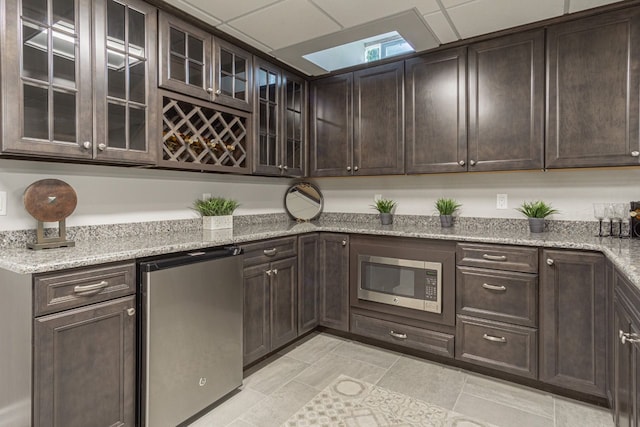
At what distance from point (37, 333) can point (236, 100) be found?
6.09 ft

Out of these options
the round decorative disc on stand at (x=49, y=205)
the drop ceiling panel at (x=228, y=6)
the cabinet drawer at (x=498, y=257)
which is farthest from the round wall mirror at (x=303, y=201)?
the round decorative disc on stand at (x=49, y=205)

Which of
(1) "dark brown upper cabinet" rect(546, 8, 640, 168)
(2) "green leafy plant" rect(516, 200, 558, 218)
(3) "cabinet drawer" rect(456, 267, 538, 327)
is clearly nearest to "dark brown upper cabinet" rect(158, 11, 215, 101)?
(3) "cabinet drawer" rect(456, 267, 538, 327)

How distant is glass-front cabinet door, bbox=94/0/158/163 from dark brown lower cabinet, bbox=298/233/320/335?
4.29 ft

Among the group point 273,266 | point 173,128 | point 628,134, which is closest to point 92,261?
point 173,128

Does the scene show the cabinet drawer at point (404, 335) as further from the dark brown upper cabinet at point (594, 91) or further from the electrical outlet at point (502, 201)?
the dark brown upper cabinet at point (594, 91)

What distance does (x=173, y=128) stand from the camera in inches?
88.0

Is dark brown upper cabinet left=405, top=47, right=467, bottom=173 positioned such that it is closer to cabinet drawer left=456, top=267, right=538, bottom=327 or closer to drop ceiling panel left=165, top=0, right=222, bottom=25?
cabinet drawer left=456, top=267, right=538, bottom=327

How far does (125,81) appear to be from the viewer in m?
1.96

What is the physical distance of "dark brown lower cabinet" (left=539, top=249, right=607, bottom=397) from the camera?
199cm

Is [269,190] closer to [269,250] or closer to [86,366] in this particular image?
[269,250]

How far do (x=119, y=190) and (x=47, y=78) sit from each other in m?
0.79

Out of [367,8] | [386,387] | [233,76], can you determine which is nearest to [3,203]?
[233,76]

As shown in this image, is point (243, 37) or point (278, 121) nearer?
point (243, 37)

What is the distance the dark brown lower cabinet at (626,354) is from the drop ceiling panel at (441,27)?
179cm
